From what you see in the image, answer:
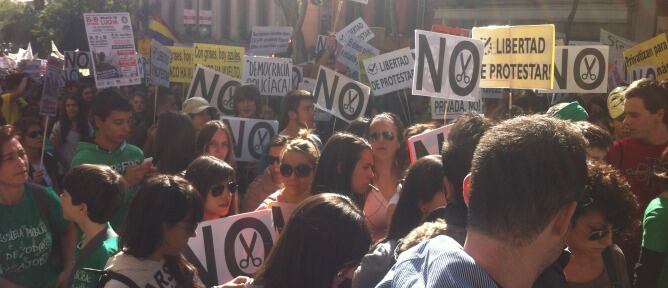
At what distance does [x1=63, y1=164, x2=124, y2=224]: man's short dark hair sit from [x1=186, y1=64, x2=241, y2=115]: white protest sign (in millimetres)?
5590

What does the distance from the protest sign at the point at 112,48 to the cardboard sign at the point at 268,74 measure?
5.36ft

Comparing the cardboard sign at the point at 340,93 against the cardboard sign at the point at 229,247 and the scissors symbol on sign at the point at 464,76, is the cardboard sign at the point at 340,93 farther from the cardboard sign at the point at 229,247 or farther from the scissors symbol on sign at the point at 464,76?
the cardboard sign at the point at 229,247

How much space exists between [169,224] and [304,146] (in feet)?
5.84

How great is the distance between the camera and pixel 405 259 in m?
1.88

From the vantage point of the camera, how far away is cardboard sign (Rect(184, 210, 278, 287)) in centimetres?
441

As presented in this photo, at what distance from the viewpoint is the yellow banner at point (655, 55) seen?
29.1 feet

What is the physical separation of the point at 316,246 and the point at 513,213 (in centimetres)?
136

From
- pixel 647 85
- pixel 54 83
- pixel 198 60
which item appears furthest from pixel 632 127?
pixel 54 83

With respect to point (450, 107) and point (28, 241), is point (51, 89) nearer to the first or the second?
point (450, 107)

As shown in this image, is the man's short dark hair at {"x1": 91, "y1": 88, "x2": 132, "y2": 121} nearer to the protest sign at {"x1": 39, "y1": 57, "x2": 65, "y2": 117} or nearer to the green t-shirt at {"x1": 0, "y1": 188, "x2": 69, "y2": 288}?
the green t-shirt at {"x1": 0, "y1": 188, "x2": 69, "y2": 288}

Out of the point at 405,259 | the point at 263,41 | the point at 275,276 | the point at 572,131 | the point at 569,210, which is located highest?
the point at 263,41

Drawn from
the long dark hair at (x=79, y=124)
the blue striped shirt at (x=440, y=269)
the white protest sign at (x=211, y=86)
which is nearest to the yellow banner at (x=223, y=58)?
the white protest sign at (x=211, y=86)

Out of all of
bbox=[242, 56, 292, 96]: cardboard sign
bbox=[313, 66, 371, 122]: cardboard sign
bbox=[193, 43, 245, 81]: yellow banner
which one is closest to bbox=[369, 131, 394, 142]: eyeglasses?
bbox=[313, 66, 371, 122]: cardboard sign

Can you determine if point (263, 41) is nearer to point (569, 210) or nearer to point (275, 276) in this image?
point (275, 276)
